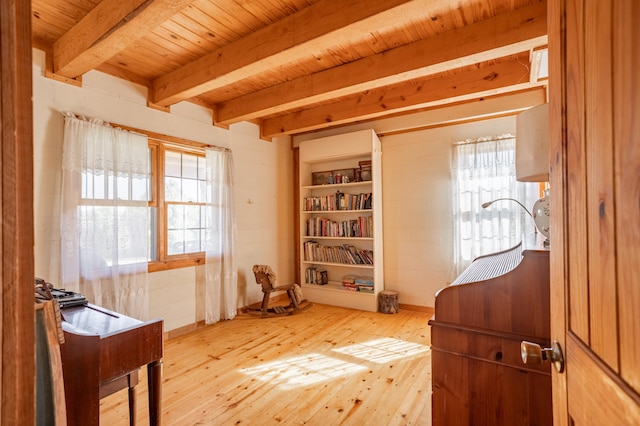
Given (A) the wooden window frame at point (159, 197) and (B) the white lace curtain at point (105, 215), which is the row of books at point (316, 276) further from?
(B) the white lace curtain at point (105, 215)

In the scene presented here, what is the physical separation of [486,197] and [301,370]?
2.75 m

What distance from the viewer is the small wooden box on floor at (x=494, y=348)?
3.61 feet

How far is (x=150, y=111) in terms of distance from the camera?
9.91 feet

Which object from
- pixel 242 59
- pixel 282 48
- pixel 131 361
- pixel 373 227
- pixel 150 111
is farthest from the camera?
pixel 373 227

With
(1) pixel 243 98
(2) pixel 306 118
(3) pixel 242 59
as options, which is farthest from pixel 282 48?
(2) pixel 306 118

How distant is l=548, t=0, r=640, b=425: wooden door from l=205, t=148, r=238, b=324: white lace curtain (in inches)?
129

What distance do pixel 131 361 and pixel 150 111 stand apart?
2575mm

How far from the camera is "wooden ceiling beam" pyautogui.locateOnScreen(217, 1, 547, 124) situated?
204cm

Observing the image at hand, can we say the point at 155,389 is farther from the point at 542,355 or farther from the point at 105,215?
the point at 105,215

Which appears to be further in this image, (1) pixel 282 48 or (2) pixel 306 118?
(2) pixel 306 118

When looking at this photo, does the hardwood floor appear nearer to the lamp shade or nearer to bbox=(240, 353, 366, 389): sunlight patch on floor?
bbox=(240, 353, 366, 389): sunlight patch on floor

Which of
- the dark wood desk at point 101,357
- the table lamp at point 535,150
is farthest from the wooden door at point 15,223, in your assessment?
the table lamp at point 535,150

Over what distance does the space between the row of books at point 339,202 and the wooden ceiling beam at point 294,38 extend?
2200mm

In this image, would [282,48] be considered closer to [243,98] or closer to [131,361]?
[243,98]
